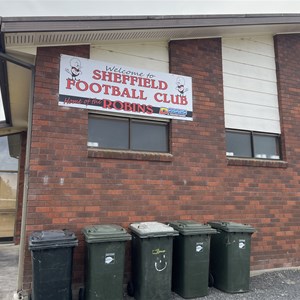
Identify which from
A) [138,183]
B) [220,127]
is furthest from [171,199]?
[220,127]

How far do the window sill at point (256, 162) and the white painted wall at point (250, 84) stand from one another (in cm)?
73

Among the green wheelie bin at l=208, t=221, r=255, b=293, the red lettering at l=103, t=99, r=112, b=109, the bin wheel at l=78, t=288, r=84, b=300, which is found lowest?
the bin wheel at l=78, t=288, r=84, b=300

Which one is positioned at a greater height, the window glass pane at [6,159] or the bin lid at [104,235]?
the window glass pane at [6,159]

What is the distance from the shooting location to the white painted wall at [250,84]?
7141 millimetres

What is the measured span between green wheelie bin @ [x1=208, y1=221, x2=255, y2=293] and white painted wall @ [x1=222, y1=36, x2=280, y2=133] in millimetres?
2426

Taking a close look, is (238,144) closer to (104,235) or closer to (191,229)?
(191,229)

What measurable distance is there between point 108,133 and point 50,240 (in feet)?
7.41

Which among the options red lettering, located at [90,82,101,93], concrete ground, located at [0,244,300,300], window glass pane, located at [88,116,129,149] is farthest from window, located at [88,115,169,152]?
concrete ground, located at [0,244,300,300]

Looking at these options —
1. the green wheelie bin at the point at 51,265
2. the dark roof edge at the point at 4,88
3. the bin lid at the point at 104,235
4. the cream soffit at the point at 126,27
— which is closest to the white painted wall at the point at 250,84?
the cream soffit at the point at 126,27

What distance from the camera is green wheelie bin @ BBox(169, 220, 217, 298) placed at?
5.17 m

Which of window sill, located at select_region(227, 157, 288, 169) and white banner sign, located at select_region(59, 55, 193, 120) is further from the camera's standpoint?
window sill, located at select_region(227, 157, 288, 169)

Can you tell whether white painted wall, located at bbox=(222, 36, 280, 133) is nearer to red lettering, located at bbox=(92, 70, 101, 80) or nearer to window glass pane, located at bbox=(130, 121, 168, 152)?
window glass pane, located at bbox=(130, 121, 168, 152)

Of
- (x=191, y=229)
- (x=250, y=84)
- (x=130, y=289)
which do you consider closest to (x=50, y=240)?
(x=130, y=289)

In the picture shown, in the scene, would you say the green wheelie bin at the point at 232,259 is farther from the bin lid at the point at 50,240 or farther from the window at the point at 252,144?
the bin lid at the point at 50,240
